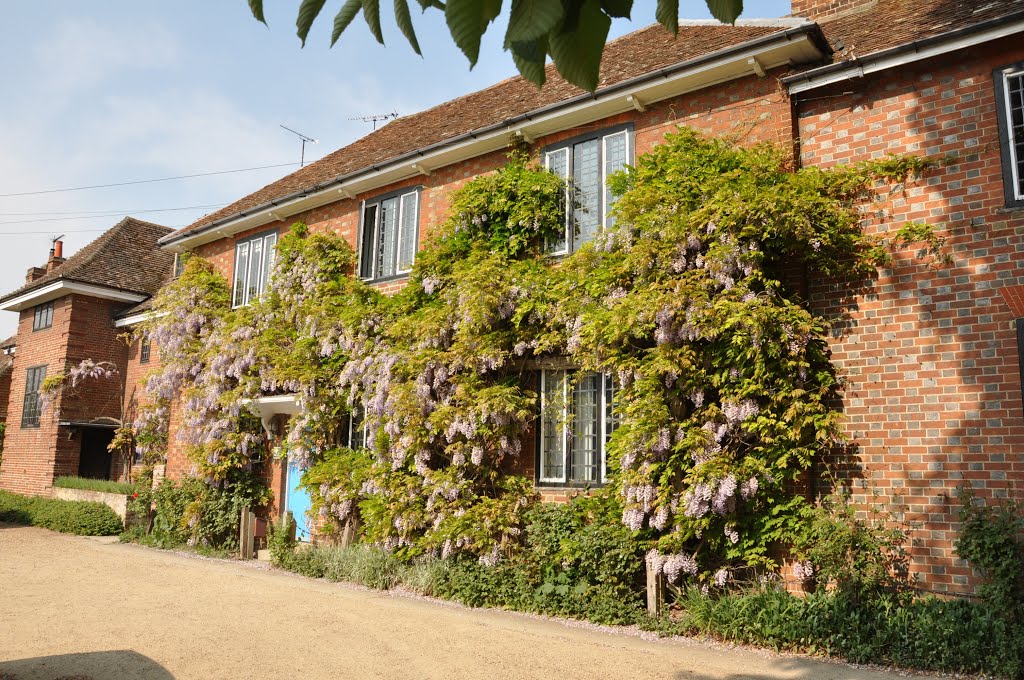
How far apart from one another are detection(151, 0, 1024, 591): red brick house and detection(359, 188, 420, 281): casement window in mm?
2425

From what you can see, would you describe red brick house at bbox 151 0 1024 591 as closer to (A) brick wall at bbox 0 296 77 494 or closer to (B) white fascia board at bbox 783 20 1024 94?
(B) white fascia board at bbox 783 20 1024 94

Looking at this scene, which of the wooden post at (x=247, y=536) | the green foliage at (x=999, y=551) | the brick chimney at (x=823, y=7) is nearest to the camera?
the green foliage at (x=999, y=551)

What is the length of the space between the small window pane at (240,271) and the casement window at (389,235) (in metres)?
3.95

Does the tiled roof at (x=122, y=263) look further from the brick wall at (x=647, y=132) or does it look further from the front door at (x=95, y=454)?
the brick wall at (x=647, y=132)

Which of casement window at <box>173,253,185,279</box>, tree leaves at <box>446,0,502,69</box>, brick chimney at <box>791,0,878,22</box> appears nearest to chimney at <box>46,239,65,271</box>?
casement window at <box>173,253,185,279</box>

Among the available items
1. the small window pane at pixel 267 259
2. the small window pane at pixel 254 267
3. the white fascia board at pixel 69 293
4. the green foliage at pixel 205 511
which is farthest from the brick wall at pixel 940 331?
the white fascia board at pixel 69 293

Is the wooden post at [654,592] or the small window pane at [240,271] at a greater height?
the small window pane at [240,271]

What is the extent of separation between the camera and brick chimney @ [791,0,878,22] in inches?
418

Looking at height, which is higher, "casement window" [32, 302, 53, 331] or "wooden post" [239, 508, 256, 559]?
"casement window" [32, 302, 53, 331]

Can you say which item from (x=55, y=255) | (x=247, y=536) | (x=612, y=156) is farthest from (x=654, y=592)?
(x=55, y=255)

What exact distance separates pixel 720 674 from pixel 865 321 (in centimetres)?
395

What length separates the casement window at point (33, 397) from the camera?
22156 millimetres

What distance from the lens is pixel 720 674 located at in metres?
6.33

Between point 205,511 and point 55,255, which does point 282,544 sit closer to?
point 205,511
